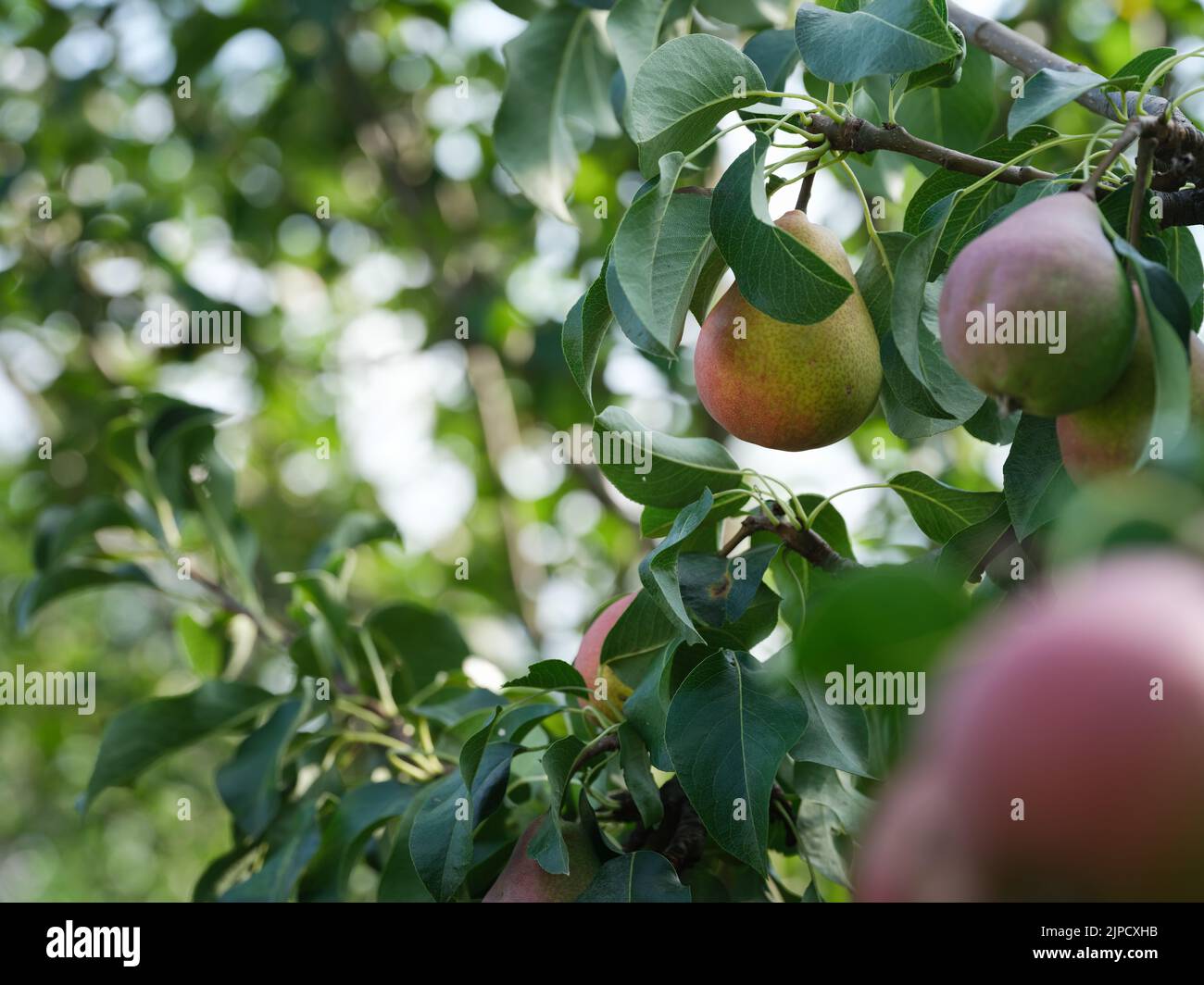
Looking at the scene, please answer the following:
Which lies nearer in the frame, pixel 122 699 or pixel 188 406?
pixel 188 406

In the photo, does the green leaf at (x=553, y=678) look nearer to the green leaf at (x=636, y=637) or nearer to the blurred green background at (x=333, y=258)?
the green leaf at (x=636, y=637)

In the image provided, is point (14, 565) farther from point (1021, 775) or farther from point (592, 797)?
point (1021, 775)

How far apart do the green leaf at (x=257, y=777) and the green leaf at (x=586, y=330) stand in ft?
1.74

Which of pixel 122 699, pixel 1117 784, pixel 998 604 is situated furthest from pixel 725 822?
pixel 122 699

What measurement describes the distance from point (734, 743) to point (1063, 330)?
324 millimetres

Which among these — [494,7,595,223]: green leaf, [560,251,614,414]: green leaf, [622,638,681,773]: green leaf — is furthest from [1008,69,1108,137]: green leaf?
[494,7,595,223]: green leaf

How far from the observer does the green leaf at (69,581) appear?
4.50 feet

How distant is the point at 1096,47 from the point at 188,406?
1893 mm

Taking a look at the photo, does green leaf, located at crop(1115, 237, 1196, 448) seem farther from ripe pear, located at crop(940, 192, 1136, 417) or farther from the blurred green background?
the blurred green background

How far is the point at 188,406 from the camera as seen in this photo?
51.8 inches

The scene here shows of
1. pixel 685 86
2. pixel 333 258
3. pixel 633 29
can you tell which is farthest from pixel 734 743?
pixel 333 258

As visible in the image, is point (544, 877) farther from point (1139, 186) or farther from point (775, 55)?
point (775, 55)

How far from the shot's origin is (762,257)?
1.99 feet
